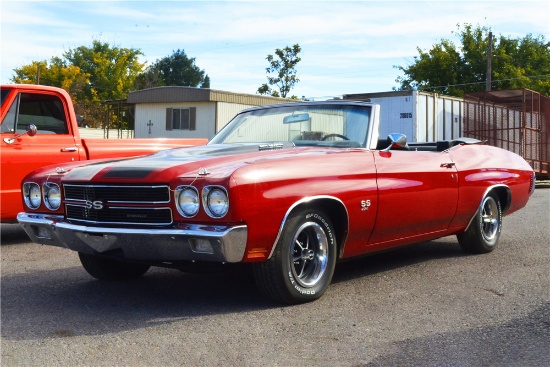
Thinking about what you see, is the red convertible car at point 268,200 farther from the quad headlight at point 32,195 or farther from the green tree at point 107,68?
the green tree at point 107,68

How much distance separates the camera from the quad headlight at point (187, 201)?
443 centimetres

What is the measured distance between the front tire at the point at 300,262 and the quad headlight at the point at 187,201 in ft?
1.89

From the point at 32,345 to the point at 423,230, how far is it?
3.31m

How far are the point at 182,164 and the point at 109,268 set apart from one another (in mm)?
1527

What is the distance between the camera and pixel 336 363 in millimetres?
3691

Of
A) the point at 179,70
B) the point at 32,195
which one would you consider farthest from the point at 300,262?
the point at 179,70

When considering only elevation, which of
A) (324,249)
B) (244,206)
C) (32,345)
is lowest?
(32,345)

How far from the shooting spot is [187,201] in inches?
176

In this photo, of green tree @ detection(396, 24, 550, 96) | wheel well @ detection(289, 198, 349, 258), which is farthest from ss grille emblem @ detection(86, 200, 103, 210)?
green tree @ detection(396, 24, 550, 96)

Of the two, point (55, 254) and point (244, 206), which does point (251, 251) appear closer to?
point (244, 206)

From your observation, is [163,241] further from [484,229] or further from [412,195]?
[484,229]

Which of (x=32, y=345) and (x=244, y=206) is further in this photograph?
(x=244, y=206)

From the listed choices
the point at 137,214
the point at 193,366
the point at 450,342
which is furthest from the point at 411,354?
the point at 137,214

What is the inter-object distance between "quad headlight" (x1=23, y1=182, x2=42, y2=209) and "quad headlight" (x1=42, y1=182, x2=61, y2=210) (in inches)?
3.3
